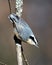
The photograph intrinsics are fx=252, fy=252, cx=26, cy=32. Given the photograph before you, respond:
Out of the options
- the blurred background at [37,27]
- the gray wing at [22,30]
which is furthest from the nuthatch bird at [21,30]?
the blurred background at [37,27]

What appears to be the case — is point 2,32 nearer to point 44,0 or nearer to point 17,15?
point 44,0

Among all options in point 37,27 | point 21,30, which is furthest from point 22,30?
point 37,27

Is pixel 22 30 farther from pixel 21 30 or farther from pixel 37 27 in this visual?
pixel 37 27

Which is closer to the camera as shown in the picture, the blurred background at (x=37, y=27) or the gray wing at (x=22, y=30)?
the gray wing at (x=22, y=30)

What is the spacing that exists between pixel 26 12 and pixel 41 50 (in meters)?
0.17

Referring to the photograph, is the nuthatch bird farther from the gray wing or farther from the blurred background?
the blurred background

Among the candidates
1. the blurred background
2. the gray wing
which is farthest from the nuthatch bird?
the blurred background

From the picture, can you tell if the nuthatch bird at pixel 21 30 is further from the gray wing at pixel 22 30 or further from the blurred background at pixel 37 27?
the blurred background at pixel 37 27

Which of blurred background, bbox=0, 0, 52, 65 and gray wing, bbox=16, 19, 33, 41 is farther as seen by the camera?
blurred background, bbox=0, 0, 52, 65

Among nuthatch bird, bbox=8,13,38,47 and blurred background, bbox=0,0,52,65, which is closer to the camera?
nuthatch bird, bbox=8,13,38,47

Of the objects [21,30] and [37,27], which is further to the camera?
[37,27]

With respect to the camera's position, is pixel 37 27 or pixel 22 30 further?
pixel 37 27

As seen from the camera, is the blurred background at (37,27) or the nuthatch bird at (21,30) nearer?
the nuthatch bird at (21,30)

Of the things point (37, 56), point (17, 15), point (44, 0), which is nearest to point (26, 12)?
point (44, 0)
